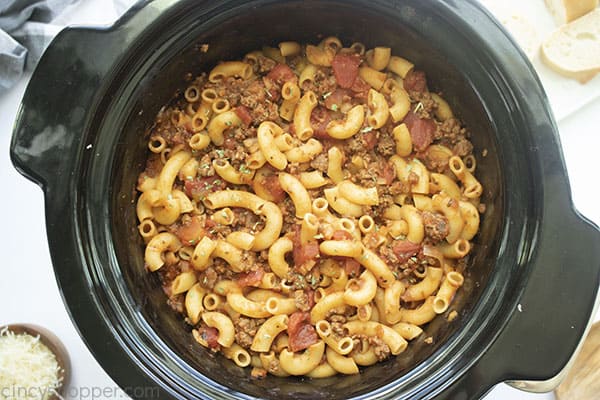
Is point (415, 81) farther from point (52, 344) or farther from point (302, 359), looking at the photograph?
point (52, 344)

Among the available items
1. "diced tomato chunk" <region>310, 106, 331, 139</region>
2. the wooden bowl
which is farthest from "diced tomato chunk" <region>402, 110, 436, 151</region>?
A: the wooden bowl

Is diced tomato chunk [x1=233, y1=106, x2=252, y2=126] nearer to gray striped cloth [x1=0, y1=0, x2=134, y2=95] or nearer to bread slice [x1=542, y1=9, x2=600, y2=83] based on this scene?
gray striped cloth [x1=0, y1=0, x2=134, y2=95]

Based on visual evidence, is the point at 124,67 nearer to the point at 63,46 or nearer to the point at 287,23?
the point at 63,46

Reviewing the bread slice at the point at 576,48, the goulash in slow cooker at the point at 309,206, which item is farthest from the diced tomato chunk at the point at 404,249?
the bread slice at the point at 576,48

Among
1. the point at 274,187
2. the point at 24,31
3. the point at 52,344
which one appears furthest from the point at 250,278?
the point at 24,31

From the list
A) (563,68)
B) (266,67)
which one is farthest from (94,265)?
(563,68)

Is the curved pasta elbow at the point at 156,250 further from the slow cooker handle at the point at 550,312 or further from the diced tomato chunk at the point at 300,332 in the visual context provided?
the slow cooker handle at the point at 550,312
